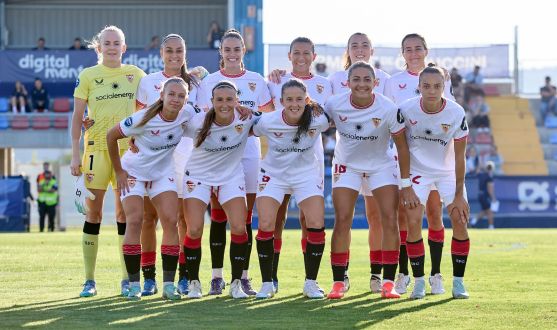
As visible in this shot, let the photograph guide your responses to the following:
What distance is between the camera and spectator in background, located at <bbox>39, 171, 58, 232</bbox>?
63.2ft

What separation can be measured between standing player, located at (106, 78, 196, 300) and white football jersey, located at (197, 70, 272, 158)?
614mm

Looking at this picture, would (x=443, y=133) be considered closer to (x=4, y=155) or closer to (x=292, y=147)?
(x=292, y=147)

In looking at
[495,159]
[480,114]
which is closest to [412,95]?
[495,159]

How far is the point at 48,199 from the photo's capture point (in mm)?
19266

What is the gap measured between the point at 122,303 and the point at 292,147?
6.05 feet

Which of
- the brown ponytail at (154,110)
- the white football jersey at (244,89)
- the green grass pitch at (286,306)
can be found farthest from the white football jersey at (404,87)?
the brown ponytail at (154,110)

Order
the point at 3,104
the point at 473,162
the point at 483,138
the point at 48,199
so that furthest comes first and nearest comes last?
1. the point at 483,138
2. the point at 3,104
3. the point at 473,162
4. the point at 48,199

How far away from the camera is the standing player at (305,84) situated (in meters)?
6.35

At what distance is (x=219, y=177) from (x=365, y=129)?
1.28m

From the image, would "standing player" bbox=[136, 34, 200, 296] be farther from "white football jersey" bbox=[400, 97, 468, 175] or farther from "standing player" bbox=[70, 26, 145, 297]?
"white football jersey" bbox=[400, 97, 468, 175]

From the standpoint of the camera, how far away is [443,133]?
5855mm

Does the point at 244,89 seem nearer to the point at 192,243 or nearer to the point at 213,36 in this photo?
the point at 192,243

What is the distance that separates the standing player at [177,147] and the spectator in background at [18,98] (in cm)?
1704

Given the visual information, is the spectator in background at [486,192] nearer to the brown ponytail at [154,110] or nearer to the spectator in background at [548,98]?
the spectator in background at [548,98]
